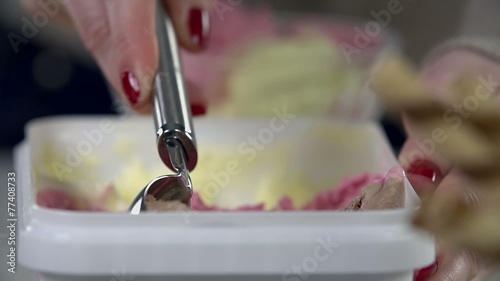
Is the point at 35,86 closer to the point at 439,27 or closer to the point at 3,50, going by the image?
the point at 3,50

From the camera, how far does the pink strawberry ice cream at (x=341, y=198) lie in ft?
0.95

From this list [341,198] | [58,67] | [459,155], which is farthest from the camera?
[58,67]

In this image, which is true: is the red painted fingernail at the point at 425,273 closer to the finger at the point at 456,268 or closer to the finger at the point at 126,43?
the finger at the point at 456,268

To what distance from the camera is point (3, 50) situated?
854 mm

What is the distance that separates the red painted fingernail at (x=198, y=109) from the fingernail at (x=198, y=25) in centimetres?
4

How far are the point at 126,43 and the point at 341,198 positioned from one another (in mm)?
133

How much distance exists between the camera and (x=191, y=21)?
412 millimetres

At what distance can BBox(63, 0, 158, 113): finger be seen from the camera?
0.36 metres

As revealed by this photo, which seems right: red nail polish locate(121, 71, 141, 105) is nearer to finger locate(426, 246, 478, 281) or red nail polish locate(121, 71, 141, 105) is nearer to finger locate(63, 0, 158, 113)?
finger locate(63, 0, 158, 113)

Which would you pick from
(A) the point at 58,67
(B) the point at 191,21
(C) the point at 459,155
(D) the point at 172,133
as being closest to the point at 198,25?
(B) the point at 191,21

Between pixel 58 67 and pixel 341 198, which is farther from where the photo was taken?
pixel 58 67

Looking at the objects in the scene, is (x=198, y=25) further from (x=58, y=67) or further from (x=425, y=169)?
(x=58, y=67)

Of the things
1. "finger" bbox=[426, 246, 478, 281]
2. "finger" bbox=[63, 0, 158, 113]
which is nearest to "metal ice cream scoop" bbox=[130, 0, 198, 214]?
"finger" bbox=[63, 0, 158, 113]

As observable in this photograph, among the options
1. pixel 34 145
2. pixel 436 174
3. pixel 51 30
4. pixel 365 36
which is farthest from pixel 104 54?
pixel 51 30
